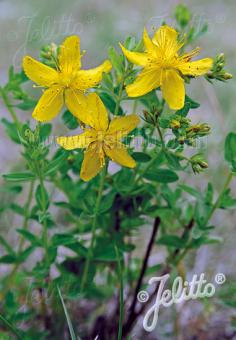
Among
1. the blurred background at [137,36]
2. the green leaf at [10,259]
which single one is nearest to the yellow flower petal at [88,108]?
the green leaf at [10,259]

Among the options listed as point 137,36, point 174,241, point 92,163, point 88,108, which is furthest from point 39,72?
point 137,36

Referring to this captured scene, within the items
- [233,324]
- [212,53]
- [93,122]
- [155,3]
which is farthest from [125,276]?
[155,3]

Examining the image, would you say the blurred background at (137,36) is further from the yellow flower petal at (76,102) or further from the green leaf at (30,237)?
the yellow flower petal at (76,102)

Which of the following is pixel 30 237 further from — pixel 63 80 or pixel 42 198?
pixel 63 80

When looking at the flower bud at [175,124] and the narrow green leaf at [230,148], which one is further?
the narrow green leaf at [230,148]

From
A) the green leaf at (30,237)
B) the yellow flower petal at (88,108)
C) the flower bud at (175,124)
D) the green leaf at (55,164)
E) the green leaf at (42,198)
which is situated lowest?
the green leaf at (30,237)
